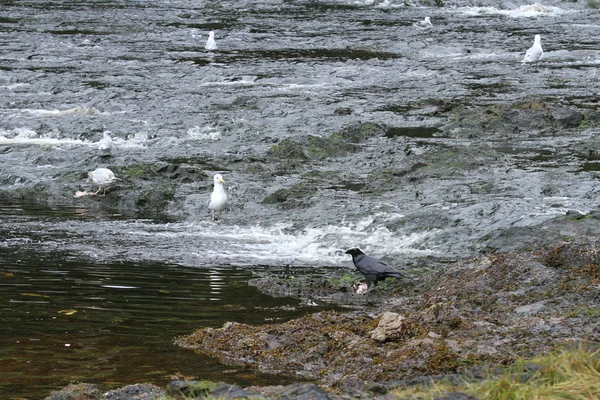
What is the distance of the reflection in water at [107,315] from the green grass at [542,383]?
68.8 inches

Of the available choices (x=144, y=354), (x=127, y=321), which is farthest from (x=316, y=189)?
(x=144, y=354)

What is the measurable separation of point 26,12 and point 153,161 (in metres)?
18.1

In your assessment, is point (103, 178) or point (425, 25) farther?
point (425, 25)

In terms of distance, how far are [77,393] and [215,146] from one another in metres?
10.5

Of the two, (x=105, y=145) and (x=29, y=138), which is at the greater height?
(x=105, y=145)

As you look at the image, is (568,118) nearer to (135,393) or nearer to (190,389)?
(135,393)

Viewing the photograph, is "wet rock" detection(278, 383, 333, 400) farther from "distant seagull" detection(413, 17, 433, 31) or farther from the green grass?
"distant seagull" detection(413, 17, 433, 31)

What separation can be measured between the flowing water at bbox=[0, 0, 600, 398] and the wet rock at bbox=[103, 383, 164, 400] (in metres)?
0.67

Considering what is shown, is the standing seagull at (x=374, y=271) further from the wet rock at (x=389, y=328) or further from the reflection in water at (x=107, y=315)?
the wet rock at (x=389, y=328)

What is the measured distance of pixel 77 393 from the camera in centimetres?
542

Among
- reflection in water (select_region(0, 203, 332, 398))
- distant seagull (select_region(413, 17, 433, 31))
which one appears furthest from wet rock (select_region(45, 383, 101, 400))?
distant seagull (select_region(413, 17, 433, 31))

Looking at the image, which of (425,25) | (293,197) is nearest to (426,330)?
(293,197)

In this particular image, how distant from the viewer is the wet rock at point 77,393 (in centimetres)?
536

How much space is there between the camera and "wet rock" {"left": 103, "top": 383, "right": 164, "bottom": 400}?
5.26 meters
